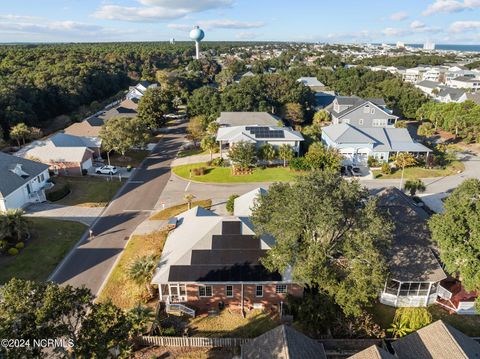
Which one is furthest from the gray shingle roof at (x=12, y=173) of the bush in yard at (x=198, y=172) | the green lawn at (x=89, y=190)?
the bush in yard at (x=198, y=172)

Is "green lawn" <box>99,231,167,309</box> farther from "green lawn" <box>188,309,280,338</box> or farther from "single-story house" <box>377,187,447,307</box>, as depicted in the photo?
"single-story house" <box>377,187,447,307</box>

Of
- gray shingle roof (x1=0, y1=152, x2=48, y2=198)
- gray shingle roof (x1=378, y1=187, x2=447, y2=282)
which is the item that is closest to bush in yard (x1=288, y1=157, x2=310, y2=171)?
gray shingle roof (x1=378, y1=187, x2=447, y2=282)

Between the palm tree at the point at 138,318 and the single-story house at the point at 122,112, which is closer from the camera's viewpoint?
the palm tree at the point at 138,318

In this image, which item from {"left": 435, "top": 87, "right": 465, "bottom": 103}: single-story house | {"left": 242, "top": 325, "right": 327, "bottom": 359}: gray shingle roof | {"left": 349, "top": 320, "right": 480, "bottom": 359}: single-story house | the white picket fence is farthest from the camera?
{"left": 435, "top": 87, "right": 465, "bottom": 103}: single-story house

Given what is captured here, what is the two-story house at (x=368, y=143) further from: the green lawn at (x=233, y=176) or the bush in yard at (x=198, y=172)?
the bush in yard at (x=198, y=172)

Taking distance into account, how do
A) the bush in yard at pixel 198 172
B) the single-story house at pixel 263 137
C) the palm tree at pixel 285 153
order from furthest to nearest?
the single-story house at pixel 263 137
the palm tree at pixel 285 153
the bush in yard at pixel 198 172

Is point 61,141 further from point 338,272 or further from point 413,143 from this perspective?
point 413,143
